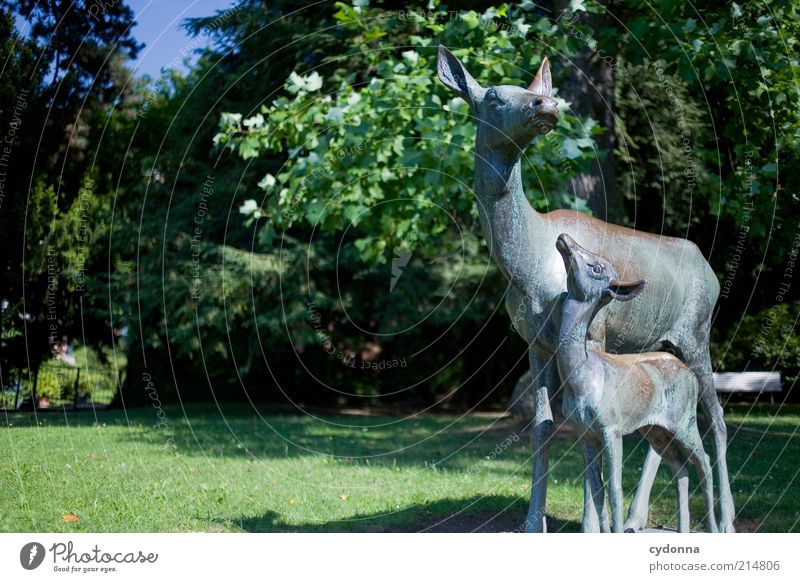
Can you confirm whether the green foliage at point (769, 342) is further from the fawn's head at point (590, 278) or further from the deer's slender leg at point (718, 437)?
the fawn's head at point (590, 278)

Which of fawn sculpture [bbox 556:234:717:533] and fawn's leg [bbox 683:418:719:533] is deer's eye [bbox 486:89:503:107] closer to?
fawn sculpture [bbox 556:234:717:533]

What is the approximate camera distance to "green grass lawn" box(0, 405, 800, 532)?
29.0 feet

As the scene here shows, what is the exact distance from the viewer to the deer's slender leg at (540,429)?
21.5 ft

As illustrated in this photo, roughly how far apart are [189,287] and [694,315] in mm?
15014

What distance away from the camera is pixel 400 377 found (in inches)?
1028

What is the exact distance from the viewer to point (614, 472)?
591 centimetres

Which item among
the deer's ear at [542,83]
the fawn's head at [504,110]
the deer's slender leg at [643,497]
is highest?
the deer's ear at [542,83]

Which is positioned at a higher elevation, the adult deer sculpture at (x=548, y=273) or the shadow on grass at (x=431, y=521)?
the adult deer sculpture at (x=548, y=273)

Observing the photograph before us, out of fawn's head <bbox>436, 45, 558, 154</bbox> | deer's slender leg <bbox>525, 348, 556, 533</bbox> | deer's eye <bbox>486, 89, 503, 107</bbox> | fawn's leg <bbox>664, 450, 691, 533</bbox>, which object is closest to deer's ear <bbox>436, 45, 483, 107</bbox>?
fawn's head <bbox>436, 45, 558, 154</bbox>

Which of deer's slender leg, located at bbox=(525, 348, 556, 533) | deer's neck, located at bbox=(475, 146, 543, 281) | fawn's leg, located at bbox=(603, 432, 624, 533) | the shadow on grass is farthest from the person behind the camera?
the shadow on grass

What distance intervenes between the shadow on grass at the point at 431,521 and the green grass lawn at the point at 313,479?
2 cm

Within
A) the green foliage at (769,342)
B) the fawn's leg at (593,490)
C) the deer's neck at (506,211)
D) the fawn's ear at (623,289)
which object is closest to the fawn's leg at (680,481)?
the fawn's leg at (593,490)

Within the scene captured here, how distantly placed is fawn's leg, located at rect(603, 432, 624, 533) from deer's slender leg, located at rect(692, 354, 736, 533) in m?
1.53
